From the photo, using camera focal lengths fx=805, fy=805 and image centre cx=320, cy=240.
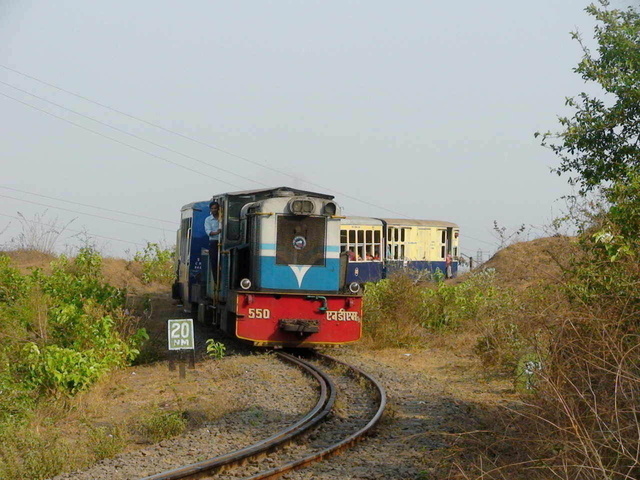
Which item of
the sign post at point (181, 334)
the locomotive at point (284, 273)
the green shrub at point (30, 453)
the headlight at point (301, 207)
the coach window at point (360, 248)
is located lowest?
the green shrub at point (30, 453)

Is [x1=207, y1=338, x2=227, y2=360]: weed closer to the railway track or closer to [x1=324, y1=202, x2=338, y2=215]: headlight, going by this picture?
the railway track

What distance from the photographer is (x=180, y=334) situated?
1222 cm

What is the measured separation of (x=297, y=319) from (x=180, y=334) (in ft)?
8.07

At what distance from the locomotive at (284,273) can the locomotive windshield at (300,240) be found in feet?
0.06

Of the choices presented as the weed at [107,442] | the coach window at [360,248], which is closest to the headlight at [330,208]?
the weed at [107,442]

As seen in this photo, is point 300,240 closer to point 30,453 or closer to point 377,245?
point 30,453

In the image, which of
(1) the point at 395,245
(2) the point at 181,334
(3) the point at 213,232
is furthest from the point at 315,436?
(1) the point at 395,245

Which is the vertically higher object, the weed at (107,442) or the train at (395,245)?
the train at (395,245)

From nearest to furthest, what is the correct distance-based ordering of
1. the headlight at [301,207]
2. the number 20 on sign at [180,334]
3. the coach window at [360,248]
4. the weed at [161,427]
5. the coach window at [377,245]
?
the weed at [161,427], the number 20 on sign at [180,334], the headlight at [301,207], the coach window at [360,248], the coach window at [377,245]

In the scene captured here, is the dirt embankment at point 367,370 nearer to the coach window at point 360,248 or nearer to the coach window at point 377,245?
the coach window at point 360,248

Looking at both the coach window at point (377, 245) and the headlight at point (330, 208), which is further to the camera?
the coach window at point (377, 245)

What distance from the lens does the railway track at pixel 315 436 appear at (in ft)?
23.2

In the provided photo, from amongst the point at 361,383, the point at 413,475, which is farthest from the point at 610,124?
the point at 361,383

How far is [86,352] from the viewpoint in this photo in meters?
11.8
